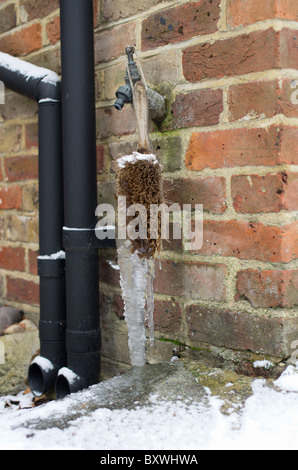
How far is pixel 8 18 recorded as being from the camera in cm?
169

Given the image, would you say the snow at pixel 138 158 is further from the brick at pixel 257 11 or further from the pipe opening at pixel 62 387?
the pipe opening at pixel 62 387

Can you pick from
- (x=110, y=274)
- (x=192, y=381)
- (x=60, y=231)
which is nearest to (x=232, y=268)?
(x=192, y=381)

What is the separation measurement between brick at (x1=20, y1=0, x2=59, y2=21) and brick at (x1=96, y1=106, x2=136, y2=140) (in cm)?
39

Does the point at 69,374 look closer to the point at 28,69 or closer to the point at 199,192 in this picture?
the point at 199,192

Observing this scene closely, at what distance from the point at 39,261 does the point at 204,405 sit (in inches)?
28.2

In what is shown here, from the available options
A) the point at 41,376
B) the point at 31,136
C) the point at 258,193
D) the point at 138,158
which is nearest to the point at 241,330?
the point at 258,193

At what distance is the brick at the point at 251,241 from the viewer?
3.42 feet

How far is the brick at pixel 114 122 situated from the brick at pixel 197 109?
147 mm

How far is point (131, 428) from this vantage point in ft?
2.73

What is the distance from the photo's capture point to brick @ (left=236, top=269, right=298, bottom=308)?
3.43ft

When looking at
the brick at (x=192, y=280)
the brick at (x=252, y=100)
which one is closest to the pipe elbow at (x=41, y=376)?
the brick at (x=192, y=280)

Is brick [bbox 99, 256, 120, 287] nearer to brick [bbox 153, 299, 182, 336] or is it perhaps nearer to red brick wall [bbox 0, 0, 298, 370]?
red brick wall [bbox 0, 0, 298, 370]

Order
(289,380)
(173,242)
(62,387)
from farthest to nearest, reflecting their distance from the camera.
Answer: (62,387) → (173,242) → (289,380)

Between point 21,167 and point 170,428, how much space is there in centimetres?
114
